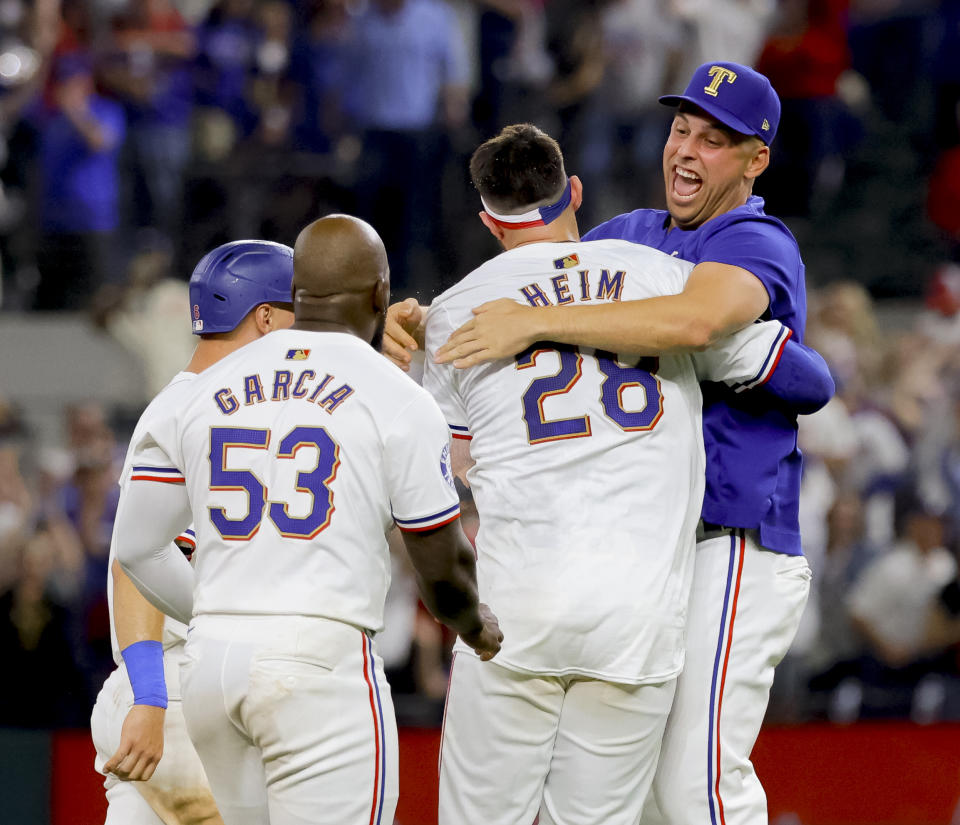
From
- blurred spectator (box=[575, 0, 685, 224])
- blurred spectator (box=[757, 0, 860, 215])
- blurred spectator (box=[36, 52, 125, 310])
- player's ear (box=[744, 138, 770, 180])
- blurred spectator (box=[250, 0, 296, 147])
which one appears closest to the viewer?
player's ear (box=[744, 138, 770, 180])

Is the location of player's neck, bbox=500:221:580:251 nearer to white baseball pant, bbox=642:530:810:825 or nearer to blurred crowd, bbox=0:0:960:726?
white baseball pant, bbox=642:530:810:825

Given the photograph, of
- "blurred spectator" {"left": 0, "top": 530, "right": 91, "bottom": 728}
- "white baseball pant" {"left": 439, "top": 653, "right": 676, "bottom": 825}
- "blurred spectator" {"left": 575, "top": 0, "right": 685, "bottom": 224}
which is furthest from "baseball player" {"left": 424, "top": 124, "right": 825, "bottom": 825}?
"blurred spectator" {"left": 575, "top": 0, "right": 685, "bottom": 224}

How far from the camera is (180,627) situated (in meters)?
4.36

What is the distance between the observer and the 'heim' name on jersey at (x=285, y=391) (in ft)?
11.8

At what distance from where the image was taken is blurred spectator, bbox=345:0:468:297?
36.5ft

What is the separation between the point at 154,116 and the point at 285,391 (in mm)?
8149

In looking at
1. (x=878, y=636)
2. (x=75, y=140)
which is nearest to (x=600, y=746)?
(x=878, y=636)

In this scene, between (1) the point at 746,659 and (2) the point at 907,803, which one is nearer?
(1) the point at 746,659

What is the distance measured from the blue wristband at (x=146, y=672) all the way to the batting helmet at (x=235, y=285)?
897 millimetres

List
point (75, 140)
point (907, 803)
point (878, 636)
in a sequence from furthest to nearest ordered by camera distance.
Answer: point (75, 140) < point (878, 636) < point (907, 803)

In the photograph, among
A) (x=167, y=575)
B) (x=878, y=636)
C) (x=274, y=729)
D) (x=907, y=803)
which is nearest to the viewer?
(x=274, y=729)

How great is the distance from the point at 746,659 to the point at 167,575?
5.21ft

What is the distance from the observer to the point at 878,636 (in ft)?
30.6

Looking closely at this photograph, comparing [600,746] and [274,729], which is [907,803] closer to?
[600,746]
